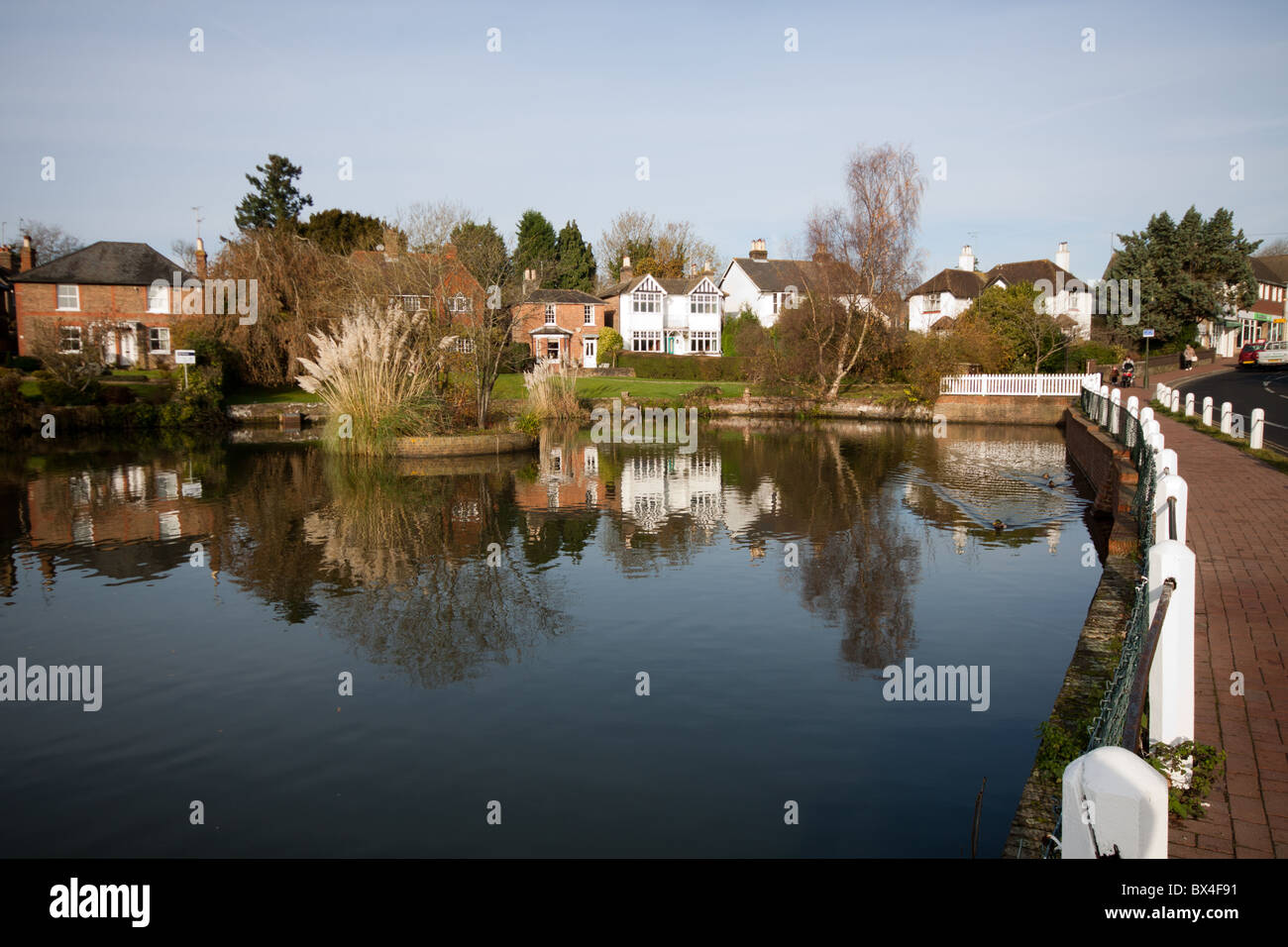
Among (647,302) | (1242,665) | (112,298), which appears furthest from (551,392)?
(647,302)

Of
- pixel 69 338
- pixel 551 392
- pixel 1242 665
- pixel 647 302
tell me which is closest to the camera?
pixel 1242 665

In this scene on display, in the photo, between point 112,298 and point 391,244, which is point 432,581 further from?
point 112,298

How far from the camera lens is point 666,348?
67000mm

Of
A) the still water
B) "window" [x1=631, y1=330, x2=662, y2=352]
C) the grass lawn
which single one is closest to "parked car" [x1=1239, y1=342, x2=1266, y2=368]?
the grass lawn

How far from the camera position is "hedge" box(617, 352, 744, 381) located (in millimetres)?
56188

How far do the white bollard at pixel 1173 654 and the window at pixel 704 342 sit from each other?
208ft

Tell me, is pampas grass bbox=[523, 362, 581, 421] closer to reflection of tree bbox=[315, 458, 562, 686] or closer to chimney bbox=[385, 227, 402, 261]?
chimney bbox=[385, 227, 402, 261]

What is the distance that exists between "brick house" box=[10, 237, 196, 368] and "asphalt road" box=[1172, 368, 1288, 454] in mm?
46464

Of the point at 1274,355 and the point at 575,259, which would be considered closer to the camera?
the point at 1274,355

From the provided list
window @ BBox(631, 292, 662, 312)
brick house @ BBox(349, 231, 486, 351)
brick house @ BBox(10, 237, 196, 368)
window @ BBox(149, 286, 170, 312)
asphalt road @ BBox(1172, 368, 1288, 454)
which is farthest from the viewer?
window @ BBox(631, 292, 662, 312)

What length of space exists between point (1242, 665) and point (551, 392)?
28.8m

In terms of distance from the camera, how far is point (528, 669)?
325 inches
